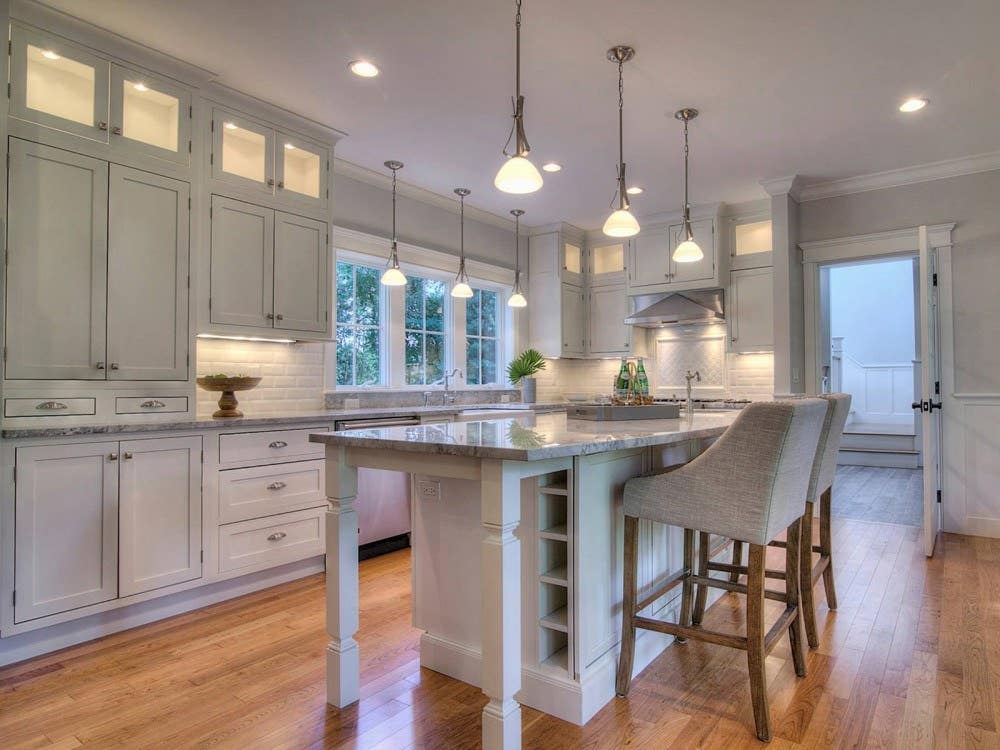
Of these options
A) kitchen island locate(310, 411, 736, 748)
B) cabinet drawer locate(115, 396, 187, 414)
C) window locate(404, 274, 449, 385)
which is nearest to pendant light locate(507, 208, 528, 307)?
window locate(404, 274, 449, 385)

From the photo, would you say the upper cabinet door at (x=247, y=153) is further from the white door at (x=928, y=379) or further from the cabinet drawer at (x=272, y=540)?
the white door at (x=928, y=379)

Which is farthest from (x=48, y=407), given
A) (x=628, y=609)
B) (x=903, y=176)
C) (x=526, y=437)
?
(x=903, y=176)

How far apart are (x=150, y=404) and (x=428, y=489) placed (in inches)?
61.6

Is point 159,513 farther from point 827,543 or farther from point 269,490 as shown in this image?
point 827,543

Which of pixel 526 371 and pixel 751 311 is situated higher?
pixel 751 311

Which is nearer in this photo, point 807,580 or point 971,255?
point 807,580

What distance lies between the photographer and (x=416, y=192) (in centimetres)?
482

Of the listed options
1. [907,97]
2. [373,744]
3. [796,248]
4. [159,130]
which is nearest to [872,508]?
[796,248]

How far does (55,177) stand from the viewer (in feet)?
8.24

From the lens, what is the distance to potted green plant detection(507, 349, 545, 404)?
5637 mm

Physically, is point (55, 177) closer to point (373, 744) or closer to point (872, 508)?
point (373, 744)

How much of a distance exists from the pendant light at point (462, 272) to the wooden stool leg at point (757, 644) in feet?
10.3

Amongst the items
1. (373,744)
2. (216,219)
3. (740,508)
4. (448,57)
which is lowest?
(373,744)

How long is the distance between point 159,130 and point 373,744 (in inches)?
115
